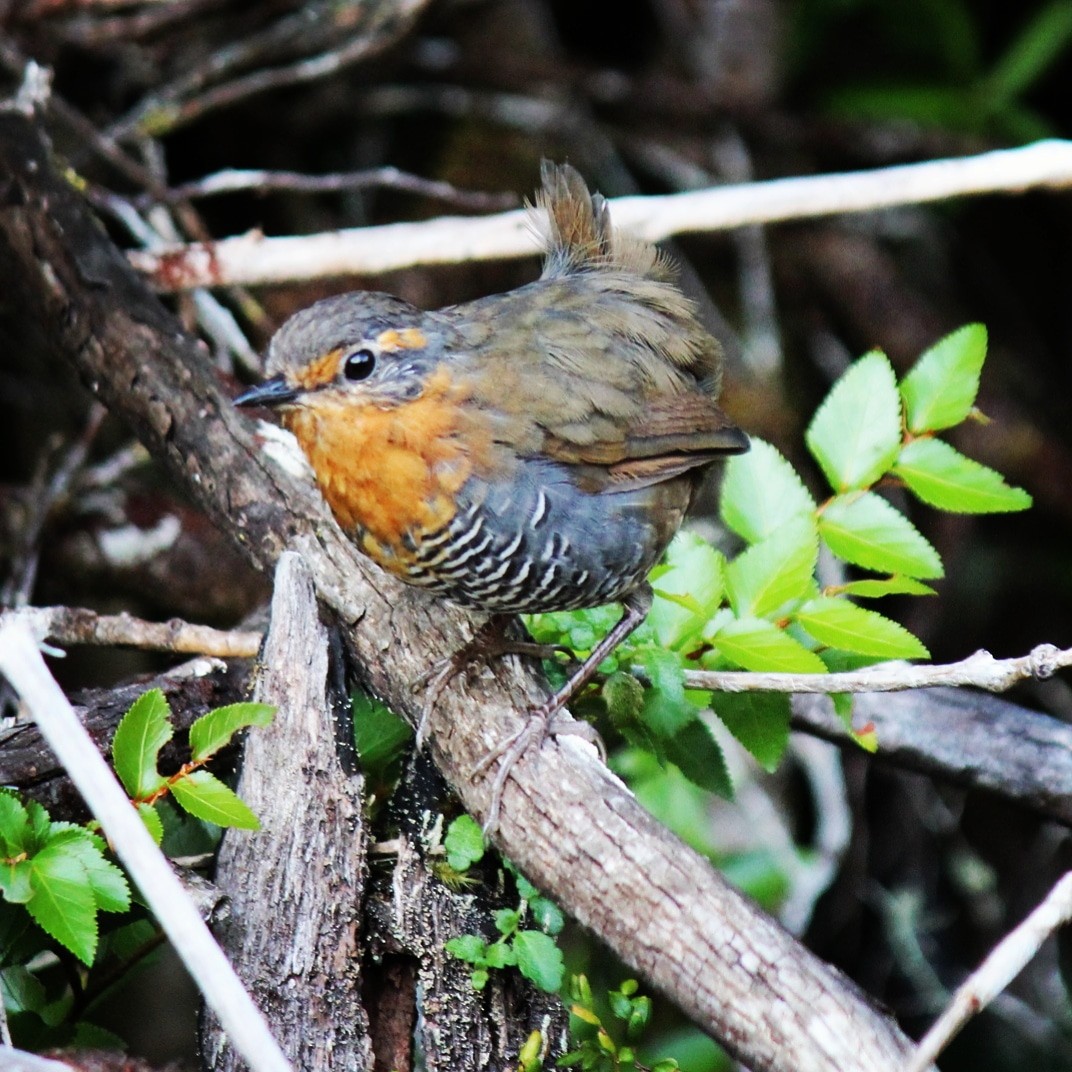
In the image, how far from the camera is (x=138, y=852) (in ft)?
5.18

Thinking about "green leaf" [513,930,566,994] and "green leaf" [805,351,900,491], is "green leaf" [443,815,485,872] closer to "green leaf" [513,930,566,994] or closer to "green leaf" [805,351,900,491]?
"green leaf" [513,930,566,994]

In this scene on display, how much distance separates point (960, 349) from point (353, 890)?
4.62ft

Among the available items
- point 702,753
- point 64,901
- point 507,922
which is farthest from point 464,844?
point 64,901

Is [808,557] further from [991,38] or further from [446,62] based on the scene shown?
[991,38]

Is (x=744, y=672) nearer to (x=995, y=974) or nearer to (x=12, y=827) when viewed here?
(x=995, y=974)

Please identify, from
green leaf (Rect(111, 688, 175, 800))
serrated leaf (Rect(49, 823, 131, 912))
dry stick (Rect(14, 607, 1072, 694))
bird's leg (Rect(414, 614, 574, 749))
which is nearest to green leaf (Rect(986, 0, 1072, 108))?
dry stick (Rect(14, 607, 1072, 694))

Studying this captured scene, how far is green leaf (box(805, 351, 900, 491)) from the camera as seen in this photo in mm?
2379

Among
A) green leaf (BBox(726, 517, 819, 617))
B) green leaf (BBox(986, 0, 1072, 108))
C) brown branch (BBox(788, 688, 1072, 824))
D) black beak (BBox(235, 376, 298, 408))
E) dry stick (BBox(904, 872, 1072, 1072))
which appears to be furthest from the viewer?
green leaf (BBox(986, 0, 1072, 108))

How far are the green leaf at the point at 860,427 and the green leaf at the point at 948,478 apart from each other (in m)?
0.04

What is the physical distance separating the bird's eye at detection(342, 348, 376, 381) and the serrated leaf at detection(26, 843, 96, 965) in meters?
0.87

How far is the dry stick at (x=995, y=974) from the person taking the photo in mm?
1438

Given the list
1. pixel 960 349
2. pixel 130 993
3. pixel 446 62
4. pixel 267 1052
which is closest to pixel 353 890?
pixel 267 1052

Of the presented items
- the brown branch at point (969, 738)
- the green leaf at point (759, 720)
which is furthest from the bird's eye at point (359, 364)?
the brown branch at point (969, 738)

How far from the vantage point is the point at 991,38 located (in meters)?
5.45
